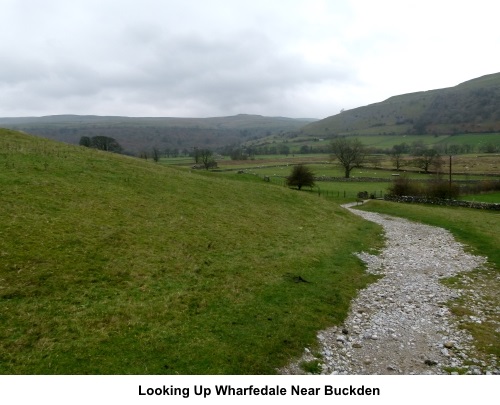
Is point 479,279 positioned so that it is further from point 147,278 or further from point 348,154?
point 348,154

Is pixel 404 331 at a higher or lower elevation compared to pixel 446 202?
higher

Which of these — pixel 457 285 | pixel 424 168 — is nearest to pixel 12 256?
pixel 457 285

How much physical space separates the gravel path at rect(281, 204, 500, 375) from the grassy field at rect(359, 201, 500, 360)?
1.65ft

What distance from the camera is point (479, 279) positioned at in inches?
845

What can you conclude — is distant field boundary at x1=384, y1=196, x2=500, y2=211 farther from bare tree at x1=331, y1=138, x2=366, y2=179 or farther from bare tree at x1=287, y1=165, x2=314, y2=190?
bare tree at x1=331, y1=138, x2=366, y2=179

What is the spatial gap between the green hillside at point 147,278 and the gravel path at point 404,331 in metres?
1.08

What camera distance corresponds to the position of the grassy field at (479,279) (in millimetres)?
14453

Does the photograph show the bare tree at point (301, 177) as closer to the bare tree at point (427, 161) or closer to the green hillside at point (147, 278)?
the green hillside at point (147, 278)

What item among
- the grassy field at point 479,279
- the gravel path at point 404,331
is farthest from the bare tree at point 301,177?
the gravel path at point 404,331

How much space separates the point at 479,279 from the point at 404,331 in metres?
10.1

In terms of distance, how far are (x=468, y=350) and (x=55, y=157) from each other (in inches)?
1413

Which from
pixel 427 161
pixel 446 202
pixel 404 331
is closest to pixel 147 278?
pixel 404 331

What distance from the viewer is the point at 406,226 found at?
41938mm

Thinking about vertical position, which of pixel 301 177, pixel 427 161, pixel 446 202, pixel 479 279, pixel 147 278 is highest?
pixel 427 161
